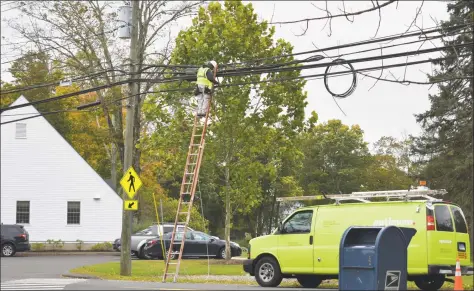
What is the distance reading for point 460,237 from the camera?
63.0 feet

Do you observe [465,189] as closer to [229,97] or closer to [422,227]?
[229,97]

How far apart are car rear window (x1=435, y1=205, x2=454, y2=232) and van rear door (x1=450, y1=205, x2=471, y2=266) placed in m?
0.21

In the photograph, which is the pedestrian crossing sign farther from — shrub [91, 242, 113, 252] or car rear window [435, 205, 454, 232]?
shrub [91, 242, 113, 252]

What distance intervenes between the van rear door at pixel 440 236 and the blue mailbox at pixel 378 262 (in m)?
4.19

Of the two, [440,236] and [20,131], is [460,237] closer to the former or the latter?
[440,236]

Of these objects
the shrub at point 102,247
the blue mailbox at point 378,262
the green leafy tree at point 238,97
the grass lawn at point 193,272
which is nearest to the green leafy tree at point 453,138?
the green leafy tree at point 238,97

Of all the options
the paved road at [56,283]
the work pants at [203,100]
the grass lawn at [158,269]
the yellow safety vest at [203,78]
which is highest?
the yellow safety vest at [203,78]

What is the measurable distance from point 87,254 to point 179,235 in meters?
10.1

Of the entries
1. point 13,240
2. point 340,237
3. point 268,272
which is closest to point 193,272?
point 268,272

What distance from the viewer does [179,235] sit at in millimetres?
36656

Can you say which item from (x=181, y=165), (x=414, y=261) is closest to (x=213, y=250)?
(x=181, y=165)

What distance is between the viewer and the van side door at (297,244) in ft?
67.0

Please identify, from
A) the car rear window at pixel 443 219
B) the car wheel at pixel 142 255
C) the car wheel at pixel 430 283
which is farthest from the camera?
the car wheel at pixel 142 255

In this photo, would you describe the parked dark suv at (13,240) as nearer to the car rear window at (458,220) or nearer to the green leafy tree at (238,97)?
the green leafy tree at (238,97)
